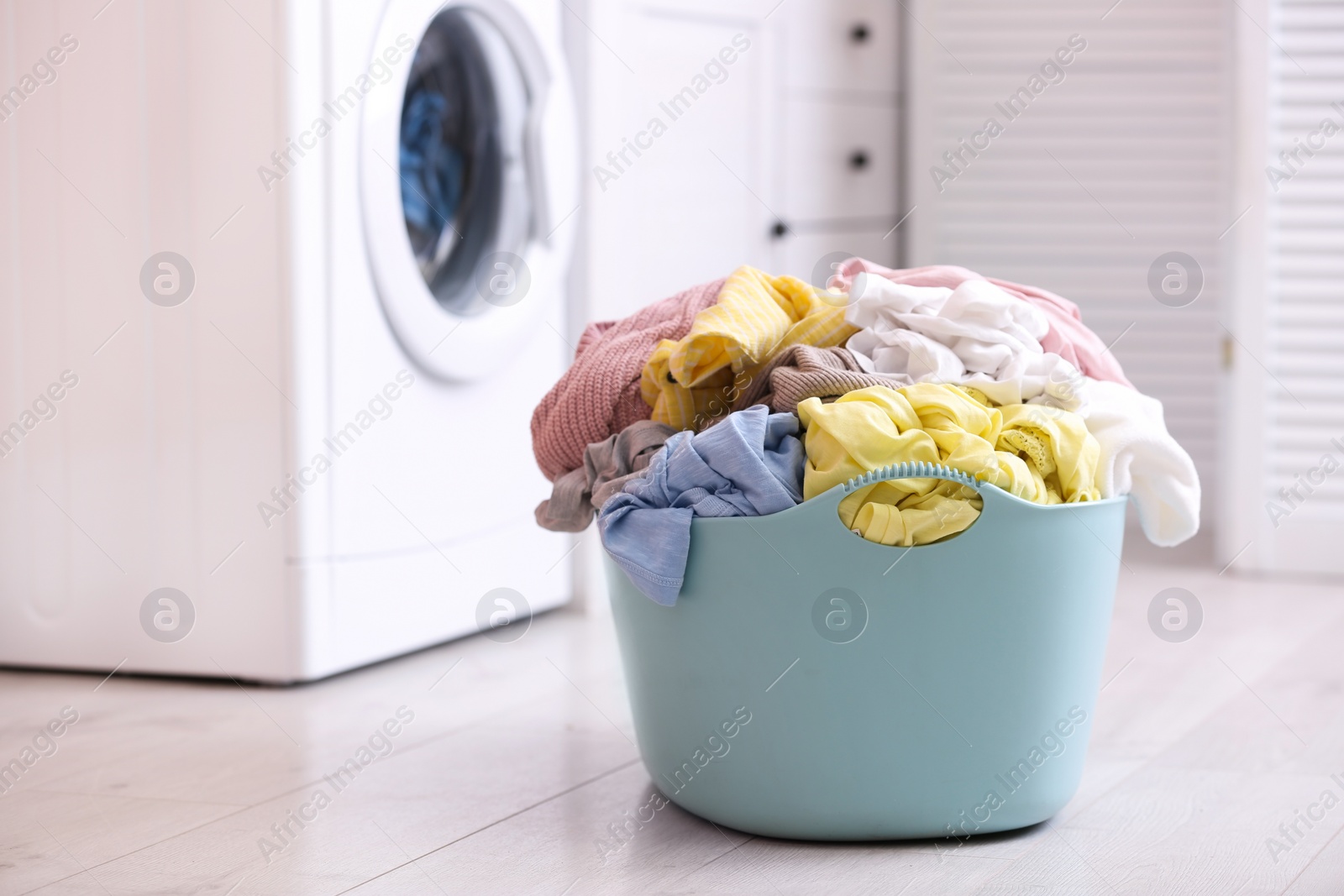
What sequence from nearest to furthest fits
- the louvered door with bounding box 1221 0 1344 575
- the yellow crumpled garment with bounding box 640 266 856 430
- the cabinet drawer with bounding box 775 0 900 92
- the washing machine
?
the yellow crumpled garment with bounding box 640 266 856 430
the washing machine
the louvered door with bounding box 1221 0 1344 575
the cabinet drawer with bounding box 775 0 900 92

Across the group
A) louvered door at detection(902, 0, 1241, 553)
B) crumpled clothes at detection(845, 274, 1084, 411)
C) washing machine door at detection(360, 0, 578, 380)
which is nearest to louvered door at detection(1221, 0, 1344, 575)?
louvered door at detection(902, 0, 1241, 553)

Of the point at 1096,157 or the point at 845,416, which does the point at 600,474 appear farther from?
the point at 1096,157

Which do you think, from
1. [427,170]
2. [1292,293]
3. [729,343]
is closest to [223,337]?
[427,170]

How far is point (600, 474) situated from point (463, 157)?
787 millimetres

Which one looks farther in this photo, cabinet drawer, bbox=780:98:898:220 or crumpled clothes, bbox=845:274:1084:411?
cabinet drawer, bbox=780:98:898:220

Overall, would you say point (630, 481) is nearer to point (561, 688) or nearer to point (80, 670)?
point (561, 688)

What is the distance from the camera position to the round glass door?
5.46ft

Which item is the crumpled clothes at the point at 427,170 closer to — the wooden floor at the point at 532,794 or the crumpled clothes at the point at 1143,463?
the wooden floor at the point at 532,794

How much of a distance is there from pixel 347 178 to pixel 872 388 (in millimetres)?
786

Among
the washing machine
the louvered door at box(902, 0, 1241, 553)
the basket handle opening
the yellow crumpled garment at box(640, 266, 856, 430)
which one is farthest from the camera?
the louvered door at box(902, 0, 1241, 553)

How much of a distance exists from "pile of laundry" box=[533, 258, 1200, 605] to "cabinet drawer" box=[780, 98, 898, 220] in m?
1.20

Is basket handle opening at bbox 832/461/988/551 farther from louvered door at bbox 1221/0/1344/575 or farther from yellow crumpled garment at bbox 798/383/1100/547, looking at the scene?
louvered door at bbox 1221/0/1344/575

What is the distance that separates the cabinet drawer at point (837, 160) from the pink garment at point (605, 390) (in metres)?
1.19

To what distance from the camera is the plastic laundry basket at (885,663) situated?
37.7 inches
